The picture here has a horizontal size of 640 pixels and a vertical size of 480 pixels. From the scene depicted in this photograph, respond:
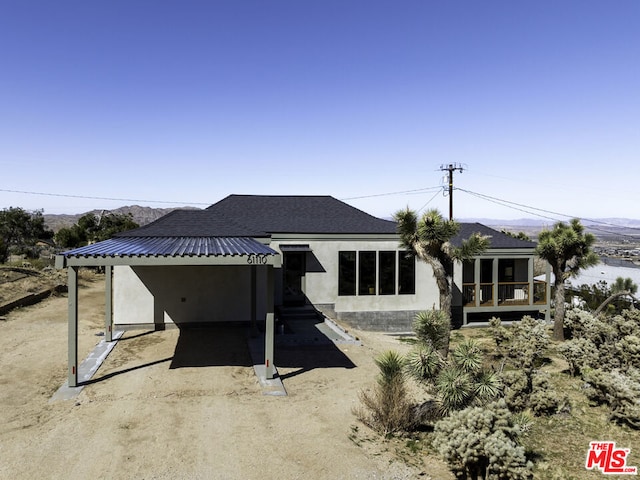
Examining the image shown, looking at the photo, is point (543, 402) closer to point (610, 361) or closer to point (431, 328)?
point (431, 328)

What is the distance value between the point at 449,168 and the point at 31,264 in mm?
32185

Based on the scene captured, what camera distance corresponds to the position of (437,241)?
14.7 meters

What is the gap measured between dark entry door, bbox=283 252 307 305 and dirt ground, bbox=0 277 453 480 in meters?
5.53

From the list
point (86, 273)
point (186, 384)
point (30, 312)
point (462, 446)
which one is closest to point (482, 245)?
point (462, 446)

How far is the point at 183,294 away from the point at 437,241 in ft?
30.9

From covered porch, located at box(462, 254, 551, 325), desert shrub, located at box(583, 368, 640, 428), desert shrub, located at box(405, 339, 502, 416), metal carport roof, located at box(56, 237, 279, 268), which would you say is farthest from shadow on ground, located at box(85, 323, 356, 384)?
covered porch, located at box(462, 254, 551, 325)

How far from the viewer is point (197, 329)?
16438 mm

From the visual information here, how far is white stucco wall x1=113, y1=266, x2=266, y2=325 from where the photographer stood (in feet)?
53.0

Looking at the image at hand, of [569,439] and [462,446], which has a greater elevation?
[462,446]

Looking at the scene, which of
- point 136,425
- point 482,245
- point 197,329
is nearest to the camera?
point 136,425

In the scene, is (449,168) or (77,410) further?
(449,168)

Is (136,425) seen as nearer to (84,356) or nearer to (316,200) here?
(84,356)

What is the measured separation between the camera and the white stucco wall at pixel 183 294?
16.2m

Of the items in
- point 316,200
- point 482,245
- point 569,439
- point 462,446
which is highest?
point 316,200
